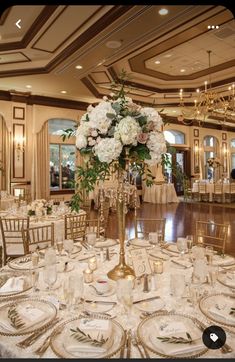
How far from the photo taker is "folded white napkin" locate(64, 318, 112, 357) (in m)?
1.10

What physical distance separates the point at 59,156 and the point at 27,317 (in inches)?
379

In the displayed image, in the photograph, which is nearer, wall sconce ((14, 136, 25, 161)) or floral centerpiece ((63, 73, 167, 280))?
floral centerpiece ((63, 73, 167, 280))

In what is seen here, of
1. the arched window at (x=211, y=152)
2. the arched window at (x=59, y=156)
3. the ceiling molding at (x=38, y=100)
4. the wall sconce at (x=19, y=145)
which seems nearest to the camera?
the ceiling molding at (x=38, y=100)

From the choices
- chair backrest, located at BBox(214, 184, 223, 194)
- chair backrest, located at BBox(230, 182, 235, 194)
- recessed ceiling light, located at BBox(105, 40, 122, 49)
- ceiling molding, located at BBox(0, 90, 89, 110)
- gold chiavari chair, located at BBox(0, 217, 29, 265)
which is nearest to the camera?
gold chiavari chair, located at BBox(0, 217, 29, 265)

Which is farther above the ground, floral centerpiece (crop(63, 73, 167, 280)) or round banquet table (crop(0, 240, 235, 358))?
floral centerpiece (crop(63, 73, 167, 280))

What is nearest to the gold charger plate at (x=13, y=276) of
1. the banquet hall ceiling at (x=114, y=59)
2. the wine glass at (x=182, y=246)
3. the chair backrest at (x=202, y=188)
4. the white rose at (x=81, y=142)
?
the white rose at (x=81, y=142)

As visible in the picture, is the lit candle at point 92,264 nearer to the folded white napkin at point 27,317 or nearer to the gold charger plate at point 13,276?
the gold charger plate at point 13,276

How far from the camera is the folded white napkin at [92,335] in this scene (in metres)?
1.10

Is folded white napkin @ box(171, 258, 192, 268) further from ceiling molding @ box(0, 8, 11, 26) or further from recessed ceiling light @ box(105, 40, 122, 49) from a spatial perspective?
recessed ceiling light @ box(105, 40, 122, 49)

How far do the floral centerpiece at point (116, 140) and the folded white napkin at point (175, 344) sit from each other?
2.60ft

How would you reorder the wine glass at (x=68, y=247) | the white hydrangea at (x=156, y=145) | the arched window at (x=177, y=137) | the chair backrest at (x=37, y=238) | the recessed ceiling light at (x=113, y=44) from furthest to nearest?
the arched window at (x=177, y=137)
the recessed ceiling light at (x=113, y=44)
the chair backrest at (x=37, y=238)
the wine glass at (x=68, y=247)
the white hydrangea at (x=156, y=145)

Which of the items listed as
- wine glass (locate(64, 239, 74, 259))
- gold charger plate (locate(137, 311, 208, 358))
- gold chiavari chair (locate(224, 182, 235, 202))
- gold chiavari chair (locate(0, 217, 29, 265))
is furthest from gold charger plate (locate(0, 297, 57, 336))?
gold chiavari chair (locate(224, 182, 235, 202))

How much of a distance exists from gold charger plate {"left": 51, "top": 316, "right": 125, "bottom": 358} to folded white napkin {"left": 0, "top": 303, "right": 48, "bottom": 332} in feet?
0.46

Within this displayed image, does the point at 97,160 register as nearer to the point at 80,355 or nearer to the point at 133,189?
the point at 133,189
